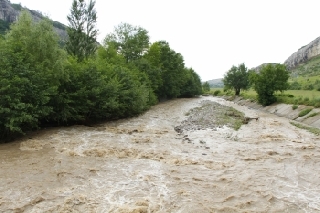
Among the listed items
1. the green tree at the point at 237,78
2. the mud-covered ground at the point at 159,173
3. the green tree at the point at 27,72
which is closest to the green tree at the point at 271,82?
the mud-covered ground at the point at 159,173

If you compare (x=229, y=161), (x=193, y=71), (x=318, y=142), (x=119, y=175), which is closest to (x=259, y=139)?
(x=318, y=142)

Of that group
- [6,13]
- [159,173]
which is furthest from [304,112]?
[6,13]

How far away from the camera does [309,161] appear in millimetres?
14266

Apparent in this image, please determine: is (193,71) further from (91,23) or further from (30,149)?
(30,149)

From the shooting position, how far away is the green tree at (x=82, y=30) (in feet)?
143

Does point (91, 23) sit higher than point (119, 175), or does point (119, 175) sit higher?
point (91, 23)

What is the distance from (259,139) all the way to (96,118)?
54.3 ft

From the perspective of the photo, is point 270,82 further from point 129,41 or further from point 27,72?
point 27,72

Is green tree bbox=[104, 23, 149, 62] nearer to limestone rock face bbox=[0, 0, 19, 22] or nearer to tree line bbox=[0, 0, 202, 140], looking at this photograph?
tree line bbox=[0, 0, 202, 140]

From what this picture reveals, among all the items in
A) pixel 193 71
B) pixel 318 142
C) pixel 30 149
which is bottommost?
pixel 318 142

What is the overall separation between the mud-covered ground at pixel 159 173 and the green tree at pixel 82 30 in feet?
89.1

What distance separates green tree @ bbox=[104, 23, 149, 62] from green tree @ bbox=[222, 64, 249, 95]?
127 ft

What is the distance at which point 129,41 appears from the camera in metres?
56.8

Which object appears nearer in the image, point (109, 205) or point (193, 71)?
point (109, 205)
